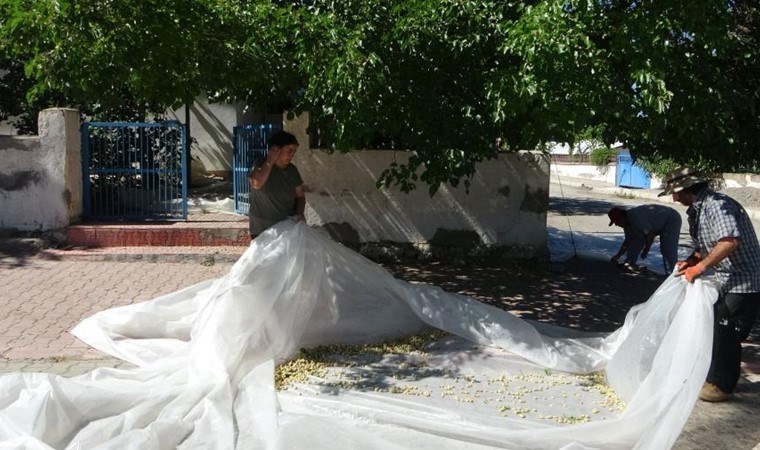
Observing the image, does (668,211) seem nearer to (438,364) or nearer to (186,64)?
(438,364)

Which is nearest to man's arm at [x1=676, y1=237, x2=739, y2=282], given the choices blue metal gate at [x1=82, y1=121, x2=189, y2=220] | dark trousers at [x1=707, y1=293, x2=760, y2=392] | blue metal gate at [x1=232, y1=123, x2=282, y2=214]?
dark trousers at [x1=707, y1=293, x2=760, y2=392]

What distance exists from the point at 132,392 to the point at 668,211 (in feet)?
23.0

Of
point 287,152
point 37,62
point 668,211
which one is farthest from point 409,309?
point 668,211

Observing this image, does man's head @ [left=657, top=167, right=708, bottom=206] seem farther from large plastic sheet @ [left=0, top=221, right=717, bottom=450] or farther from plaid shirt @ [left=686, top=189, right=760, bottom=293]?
large plastic sheet @ [left=0, top=221, right=717, bottom=450]

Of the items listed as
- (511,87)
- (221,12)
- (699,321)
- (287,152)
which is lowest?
(699,321)

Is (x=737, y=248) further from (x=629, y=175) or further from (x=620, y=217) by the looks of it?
(x=629, y=175)

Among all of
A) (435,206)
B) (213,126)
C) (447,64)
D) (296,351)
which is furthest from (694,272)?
(213,126)

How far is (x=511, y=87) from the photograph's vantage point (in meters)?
4.79

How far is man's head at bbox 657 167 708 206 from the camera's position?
475cm

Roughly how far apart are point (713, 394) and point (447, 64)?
310cm

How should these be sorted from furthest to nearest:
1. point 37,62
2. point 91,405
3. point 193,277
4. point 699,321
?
point 193,277
point 37,62
point 699,321
point 91,405

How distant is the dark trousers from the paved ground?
185 millimetres

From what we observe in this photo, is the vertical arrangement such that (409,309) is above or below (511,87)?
below

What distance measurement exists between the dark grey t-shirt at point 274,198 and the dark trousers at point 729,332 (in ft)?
10.2
